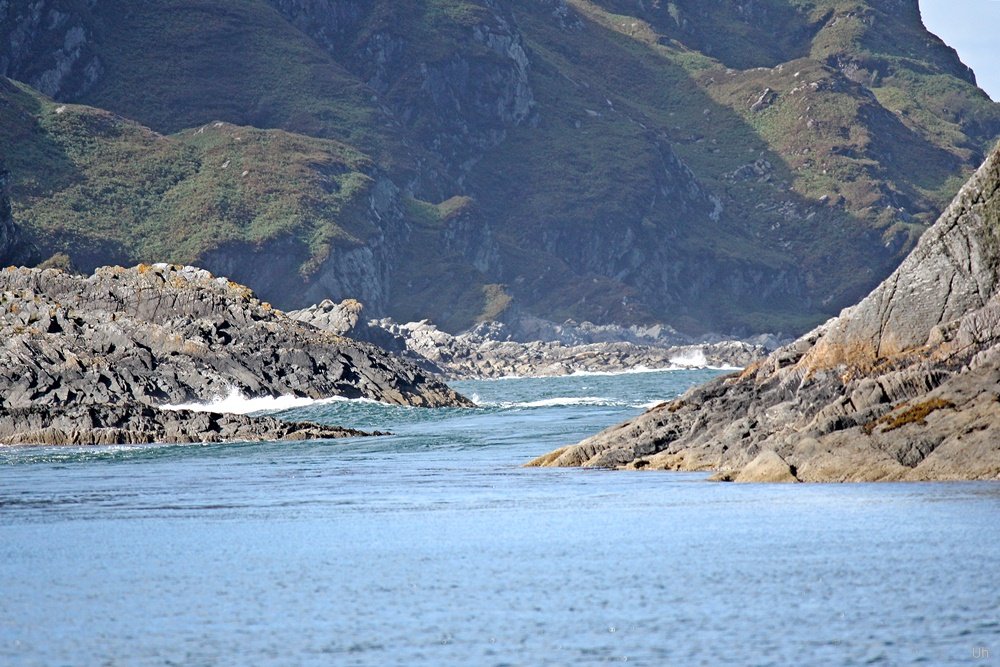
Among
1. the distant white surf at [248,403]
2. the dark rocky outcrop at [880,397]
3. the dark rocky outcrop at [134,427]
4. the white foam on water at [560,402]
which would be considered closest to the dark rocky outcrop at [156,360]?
the dark rocky outcrop at [134,427]

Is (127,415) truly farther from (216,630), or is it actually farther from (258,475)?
(216,630)

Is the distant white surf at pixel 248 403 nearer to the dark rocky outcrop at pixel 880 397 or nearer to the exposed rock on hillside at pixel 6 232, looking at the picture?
the dark rocky outcrop at pixel 880 397

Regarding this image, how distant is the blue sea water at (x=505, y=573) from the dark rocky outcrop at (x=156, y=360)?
27.2 meters

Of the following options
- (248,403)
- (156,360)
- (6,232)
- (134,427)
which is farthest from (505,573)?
(6,232)

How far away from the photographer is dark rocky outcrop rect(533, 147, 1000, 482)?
40938 millimetres

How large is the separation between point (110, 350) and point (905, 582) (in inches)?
3312

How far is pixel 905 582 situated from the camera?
28.2 m

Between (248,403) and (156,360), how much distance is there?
639cm

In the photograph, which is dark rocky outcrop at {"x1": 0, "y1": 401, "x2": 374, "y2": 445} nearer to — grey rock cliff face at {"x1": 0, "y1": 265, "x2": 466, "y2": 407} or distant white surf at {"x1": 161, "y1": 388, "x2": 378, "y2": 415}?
grey rock cliff face at {"x1": 0, "y1": 265, "x2": 466, "y2": 407}

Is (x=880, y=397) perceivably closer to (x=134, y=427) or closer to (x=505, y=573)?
(x=505, y=573)

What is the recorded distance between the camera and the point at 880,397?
43906 millimetres

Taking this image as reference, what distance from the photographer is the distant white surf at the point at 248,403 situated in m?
105

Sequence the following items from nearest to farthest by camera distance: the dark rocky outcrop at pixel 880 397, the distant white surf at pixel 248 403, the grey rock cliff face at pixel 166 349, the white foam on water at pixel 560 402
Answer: the dark rocky outcrop at pixel 880 397 < the grey rock cliff face at pixel 166 349 < the distant white surf at pixel 248 403 < the white foam on water at pixel 560 402

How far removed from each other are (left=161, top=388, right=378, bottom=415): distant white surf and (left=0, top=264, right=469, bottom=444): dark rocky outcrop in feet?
1.79
